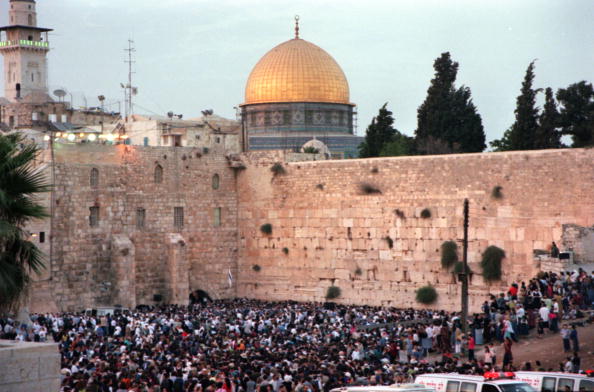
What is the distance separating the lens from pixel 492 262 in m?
25.9

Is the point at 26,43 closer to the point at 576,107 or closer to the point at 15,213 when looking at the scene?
the point at 576,107

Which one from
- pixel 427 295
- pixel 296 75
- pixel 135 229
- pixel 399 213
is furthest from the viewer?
pixel 296 75

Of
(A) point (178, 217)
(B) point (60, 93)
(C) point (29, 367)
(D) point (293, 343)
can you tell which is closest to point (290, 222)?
(A) point (178, 217)

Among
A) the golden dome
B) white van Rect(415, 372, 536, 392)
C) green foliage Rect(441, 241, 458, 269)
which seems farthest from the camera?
the golden dome

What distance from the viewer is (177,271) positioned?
29328 mm

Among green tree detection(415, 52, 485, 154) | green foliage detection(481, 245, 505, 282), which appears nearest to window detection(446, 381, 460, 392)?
green foliage detection(481, 245, 505, 282)

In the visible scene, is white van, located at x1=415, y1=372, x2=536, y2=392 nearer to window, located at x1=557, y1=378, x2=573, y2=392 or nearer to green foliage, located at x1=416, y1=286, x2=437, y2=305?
window, located at x1=557, y1=378, x2=573, y2=392

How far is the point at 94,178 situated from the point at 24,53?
2968cm

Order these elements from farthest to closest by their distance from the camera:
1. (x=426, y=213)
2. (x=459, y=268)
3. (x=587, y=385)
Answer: (x=426, y=213) → (x=459, y=268) → (x=587, y=385)

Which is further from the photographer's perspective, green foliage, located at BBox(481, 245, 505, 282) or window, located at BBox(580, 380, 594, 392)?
green foliage, located at BBox(481, 245, 505, 282)

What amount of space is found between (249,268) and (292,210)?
2455 mm

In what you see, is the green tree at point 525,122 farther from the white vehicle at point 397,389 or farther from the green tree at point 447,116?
the white vehicle at point 397,389

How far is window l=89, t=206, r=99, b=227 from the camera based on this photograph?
28328mm

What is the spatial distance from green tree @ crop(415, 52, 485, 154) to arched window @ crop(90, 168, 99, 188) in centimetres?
1135
